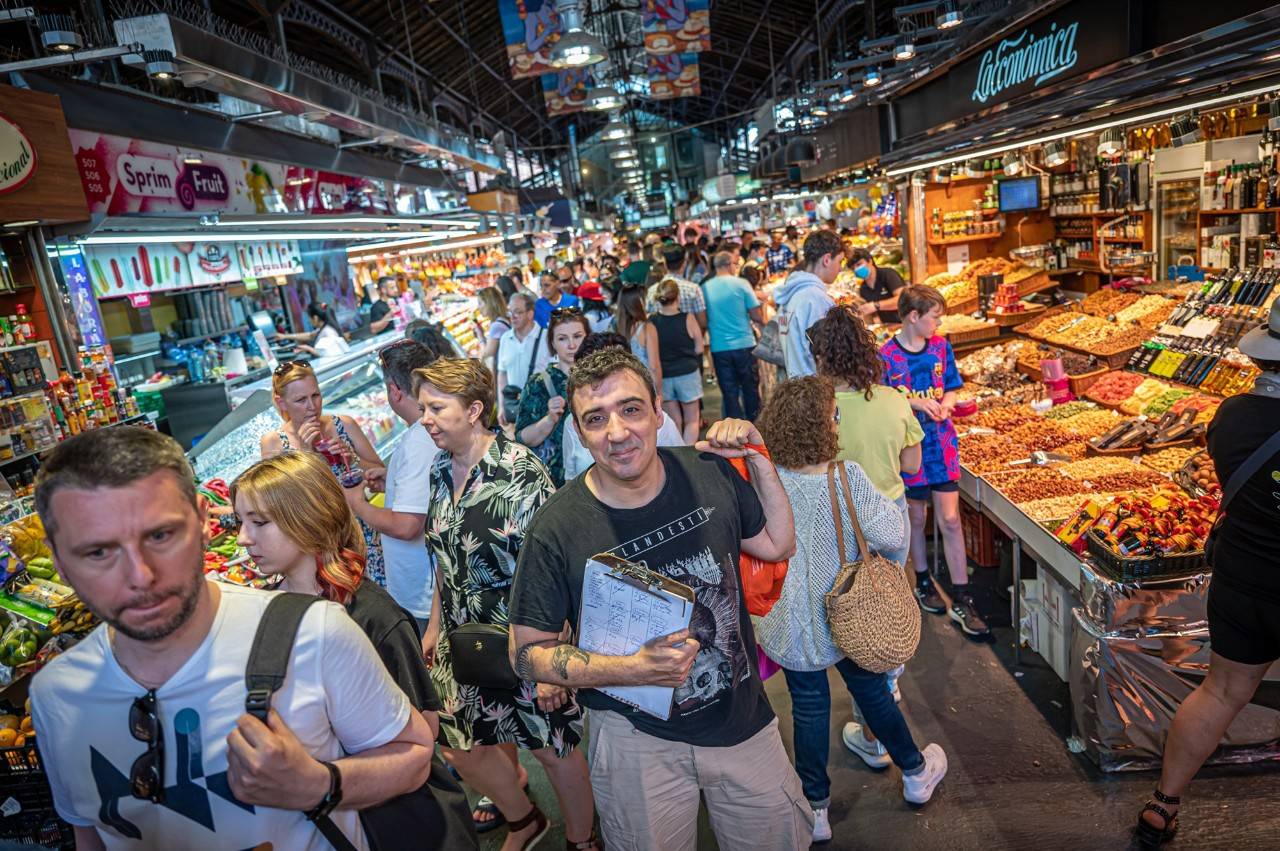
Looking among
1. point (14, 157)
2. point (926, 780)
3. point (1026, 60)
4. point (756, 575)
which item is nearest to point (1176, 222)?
point (1026, 60)

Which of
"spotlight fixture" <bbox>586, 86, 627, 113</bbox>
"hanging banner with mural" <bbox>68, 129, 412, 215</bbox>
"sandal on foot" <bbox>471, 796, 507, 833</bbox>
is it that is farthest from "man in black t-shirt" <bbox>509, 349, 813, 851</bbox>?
"spotlight fixture" <bbox>586, 86, 627, 113</bbox>

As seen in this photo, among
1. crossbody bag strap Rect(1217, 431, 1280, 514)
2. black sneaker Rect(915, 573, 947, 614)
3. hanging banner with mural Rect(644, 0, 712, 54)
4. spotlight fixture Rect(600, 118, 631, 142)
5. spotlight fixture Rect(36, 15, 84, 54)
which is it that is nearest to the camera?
crossbody bag strap Rect(1217, 431, 1280, 514)

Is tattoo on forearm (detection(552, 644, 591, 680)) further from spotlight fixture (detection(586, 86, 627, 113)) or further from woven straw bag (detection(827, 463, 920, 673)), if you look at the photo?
spotlight fixture (detection(586, 86, 627, 113))

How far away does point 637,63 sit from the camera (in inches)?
796

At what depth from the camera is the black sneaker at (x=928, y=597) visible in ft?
15.6

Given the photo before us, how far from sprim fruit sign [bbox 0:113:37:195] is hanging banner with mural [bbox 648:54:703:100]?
11.2 m

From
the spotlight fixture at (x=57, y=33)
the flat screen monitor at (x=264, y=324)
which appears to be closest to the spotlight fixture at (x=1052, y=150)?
the spotlight fixture at (x=57, y=33)

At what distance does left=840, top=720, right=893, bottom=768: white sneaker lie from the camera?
352 centimetres

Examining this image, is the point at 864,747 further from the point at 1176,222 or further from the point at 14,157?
the point at 1176,222

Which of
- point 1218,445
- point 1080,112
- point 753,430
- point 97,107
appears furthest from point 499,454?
point 97,107

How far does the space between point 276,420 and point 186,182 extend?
3.17m

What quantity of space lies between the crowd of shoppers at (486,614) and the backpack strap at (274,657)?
0.02 m

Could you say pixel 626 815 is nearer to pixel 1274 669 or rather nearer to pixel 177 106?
pixel 1274 669

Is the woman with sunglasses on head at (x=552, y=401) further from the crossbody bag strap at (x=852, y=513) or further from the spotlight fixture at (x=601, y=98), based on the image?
the spotlight fixture at (x=601, y=98)
